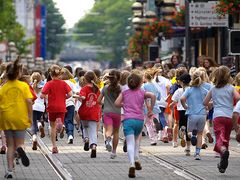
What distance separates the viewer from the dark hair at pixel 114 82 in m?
22.9

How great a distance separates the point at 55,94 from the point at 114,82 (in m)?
3.08

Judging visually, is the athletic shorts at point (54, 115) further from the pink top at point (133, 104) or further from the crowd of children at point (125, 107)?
the pink top at point (133, 104)

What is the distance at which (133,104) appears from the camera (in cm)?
2052

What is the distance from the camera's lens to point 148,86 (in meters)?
29.8

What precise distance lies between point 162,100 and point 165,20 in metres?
34.5

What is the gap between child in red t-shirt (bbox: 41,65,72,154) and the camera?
1016 inches

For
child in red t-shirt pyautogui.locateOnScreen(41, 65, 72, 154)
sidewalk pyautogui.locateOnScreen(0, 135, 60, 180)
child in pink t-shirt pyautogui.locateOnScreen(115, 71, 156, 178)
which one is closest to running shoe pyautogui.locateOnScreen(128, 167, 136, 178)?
child in pink t-shirt pyautogui.locateOnScreen(115, 71, 156, 178)

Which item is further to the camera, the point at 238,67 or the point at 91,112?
the point at 238,67

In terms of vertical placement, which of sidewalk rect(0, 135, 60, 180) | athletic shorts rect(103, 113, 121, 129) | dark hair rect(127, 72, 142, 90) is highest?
dark hair rect(127, 72, 142, 90)

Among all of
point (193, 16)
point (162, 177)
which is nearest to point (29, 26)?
point (193, 16)

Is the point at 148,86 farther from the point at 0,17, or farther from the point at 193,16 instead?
the point at 0,17

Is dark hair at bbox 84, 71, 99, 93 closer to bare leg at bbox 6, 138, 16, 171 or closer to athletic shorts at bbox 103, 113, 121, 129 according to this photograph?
athletic shorts at bbox 103, 113, 121, 129

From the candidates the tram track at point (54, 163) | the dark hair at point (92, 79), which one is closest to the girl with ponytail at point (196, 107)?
the dark hair at point (92, 79)

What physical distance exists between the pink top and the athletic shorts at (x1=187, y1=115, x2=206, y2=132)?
136 inches
